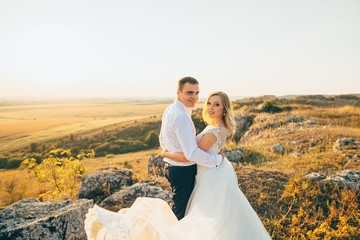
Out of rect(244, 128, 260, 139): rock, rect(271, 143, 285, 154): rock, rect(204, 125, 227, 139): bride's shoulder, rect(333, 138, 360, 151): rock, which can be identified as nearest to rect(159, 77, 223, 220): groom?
rect(204, 125, 227, 139): bride's shoulder

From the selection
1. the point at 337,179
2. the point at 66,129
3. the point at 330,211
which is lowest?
the point at 66,129

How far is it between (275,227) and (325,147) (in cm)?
737

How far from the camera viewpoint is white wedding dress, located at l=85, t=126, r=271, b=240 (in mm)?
2207

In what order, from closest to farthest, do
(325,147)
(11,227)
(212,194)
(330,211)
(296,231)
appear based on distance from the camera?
(11,227) < (212,194) < (296,231) < (330,211) < (325,147)

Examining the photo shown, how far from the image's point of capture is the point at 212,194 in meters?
2.90

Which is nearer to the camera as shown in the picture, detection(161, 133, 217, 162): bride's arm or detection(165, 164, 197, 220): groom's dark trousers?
detection(161, 133, 217, 162): bride's arm

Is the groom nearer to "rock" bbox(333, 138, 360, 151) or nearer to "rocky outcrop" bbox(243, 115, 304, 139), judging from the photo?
"rock" bbox(333, 138, 360, 151)

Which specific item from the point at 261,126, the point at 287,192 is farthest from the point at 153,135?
the point at 287,192

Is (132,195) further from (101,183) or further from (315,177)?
(315,177)

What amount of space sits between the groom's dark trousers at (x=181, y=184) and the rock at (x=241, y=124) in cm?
1331

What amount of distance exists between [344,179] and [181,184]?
5281 mm

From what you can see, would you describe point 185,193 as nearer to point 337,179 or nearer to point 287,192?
point 287,192

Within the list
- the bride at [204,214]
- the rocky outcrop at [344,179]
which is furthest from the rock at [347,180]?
the bride at [204,214]

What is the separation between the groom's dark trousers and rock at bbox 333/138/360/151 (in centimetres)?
896
